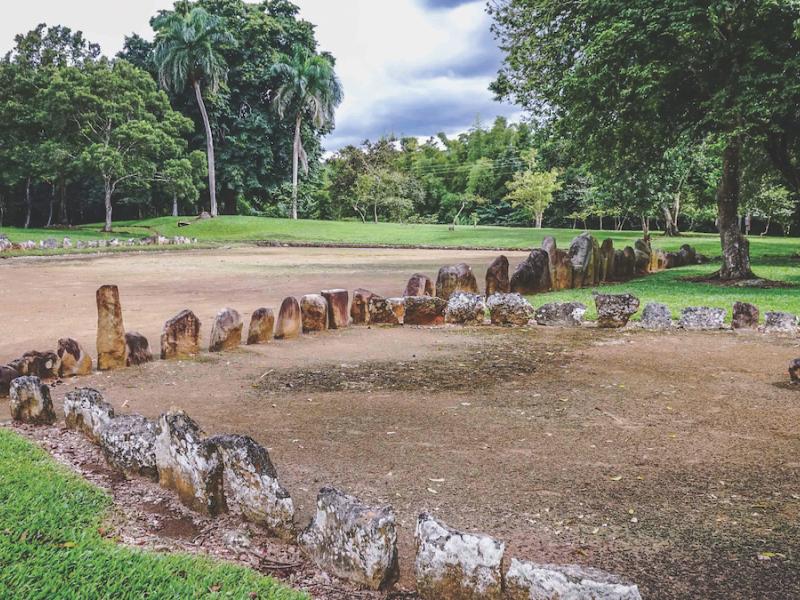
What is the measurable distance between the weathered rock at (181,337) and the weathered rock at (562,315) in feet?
14.7

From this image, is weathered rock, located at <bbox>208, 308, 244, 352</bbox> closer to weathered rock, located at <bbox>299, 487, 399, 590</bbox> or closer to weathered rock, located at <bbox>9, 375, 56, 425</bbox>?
weathered rock, located at <bbox>9, 375, 56, 425</bbox>

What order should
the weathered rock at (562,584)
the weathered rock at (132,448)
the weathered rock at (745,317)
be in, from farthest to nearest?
the weathered rock at (745,317)
the weathered rock at (132,448)
the weathered rock at (562,584)

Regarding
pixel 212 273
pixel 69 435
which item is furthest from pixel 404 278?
pixel 69 435

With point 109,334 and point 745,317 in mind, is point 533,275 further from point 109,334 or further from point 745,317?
point 109,334

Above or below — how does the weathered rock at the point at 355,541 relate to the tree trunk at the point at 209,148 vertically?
below

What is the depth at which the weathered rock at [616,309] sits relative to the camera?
324 inches

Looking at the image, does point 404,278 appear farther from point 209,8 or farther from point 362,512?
point 209,8

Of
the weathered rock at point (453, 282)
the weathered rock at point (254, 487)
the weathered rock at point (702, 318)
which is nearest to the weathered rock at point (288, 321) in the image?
the weathered rock at point (453, 282)

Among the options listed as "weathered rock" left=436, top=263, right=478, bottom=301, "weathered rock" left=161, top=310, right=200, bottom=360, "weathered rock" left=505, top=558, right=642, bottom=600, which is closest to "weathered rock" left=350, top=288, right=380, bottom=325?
"weathered rock" left=436, top=263, right=478, bottom=301

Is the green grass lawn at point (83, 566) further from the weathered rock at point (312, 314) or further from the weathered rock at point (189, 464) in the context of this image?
the weathered rock at point (312, 314)

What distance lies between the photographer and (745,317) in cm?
780

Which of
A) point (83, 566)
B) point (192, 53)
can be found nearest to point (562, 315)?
point (83, 566)

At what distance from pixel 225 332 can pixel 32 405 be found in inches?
102

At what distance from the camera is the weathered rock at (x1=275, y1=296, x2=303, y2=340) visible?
7.59m
